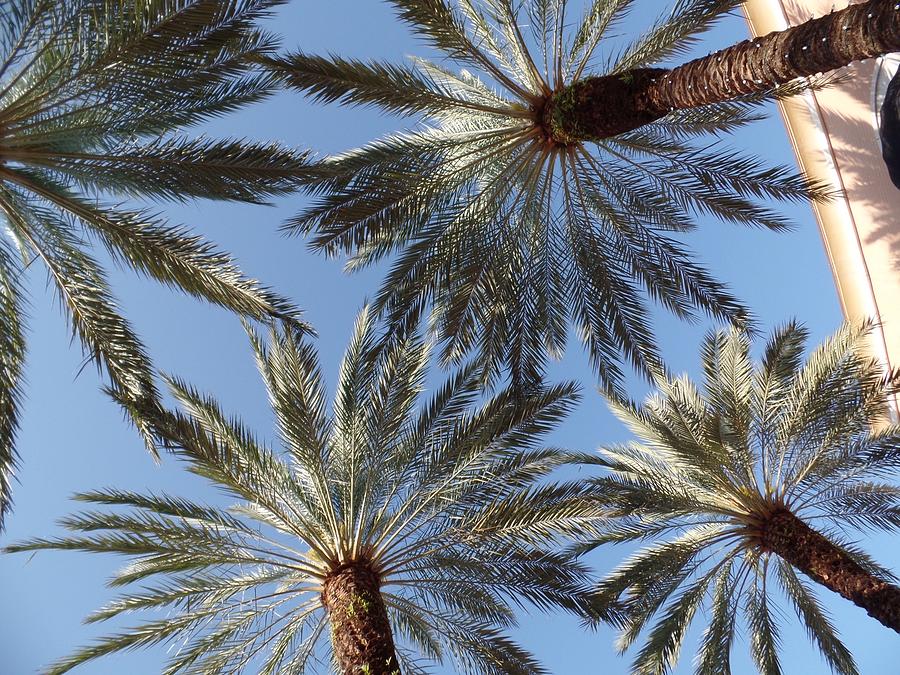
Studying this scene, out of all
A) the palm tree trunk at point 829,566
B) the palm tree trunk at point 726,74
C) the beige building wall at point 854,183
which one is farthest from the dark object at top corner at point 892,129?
the palm tree trunk at point 726,74

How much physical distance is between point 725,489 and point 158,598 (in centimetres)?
687

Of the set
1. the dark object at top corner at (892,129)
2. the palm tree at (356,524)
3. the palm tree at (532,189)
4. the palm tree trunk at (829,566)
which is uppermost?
the dark object at top corner at (892,129)

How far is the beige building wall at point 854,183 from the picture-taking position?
15.2m

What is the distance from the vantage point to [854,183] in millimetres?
15680

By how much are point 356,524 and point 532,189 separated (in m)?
4.32

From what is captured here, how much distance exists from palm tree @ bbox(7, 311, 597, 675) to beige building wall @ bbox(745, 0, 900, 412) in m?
10.3

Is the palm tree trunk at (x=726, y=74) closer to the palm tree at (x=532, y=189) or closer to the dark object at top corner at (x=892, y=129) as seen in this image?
the palm tree at (x=532, y=189)

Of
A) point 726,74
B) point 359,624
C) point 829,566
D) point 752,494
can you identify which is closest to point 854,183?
point 752,494

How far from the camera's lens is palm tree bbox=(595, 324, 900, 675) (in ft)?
29.7

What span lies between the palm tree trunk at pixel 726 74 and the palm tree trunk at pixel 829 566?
200 inches

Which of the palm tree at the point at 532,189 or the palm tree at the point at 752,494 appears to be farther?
the palm tree at the point at 752,494

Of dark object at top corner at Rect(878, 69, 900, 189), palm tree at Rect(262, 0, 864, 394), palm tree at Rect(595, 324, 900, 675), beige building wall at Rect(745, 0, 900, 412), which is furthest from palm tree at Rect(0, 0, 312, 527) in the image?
beige building wall at Rect(745, 0, 900, 412)

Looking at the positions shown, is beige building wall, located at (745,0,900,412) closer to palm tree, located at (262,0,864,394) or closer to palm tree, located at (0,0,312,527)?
palm tree, located at (262,0,864,394)

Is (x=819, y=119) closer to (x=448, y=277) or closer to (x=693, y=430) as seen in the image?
(x=693, y=430)
